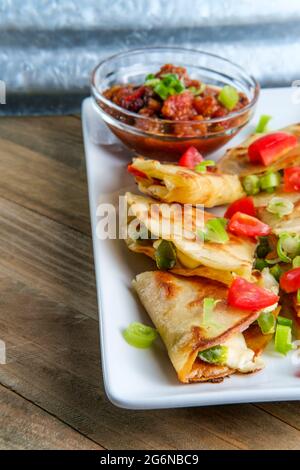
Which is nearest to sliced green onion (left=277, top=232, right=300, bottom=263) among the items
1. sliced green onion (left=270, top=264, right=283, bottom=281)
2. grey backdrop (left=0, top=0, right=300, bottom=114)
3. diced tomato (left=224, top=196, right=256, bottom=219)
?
sliced green onion (left=270, top=264, right=283, bottom=281)

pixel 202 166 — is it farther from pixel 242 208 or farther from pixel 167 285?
pixel 167 285

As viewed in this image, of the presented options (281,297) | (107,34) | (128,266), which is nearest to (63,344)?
(128,266)

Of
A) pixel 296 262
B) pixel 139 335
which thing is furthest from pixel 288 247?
pixel 139 335

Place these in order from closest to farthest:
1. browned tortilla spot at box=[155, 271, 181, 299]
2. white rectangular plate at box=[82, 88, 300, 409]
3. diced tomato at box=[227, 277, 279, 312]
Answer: white rectangular plate at box=[82, 88, 300, 409] → diced tomato at box=[227, 277, 279, 312] → browned tortilla spot at box=[155, 271, 181, 299]

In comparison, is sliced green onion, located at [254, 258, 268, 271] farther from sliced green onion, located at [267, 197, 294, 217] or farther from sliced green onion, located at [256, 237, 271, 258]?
sliced green onion, located at [267, 197, 294, 217]

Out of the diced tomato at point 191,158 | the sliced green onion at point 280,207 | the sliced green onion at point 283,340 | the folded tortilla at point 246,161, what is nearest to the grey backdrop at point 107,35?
the folded tortilla at point 246,161

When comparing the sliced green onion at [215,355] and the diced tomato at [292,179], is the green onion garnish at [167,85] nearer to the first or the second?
the diced tomato at [292,179]

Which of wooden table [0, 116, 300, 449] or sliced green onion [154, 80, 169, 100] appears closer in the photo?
wooden table [0, 116, 300, 449]
